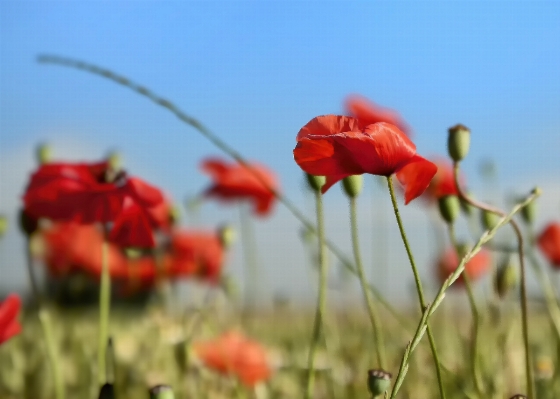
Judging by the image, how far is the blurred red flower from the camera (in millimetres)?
1000

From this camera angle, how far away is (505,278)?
3.46ft

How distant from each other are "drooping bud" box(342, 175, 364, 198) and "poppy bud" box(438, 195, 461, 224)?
0.11m

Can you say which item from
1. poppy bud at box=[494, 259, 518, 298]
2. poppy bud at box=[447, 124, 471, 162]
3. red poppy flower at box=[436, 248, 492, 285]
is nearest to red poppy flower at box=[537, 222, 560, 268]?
red poppy flower at box=[436, 248, 492, 285]

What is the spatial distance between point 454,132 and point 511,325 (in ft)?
1.53

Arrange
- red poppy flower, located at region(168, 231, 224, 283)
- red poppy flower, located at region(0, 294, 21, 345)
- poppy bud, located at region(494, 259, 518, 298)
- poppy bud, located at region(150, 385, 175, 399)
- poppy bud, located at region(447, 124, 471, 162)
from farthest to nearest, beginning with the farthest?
red poppy flower, located at region(168, 231, 224, 283) → poppy bud, located at region(494, 259, 518, 298) → red poppy flower, located at region(0, 294, 21, 345) → poppy bud, located at region(447, 124, 471, 162) → poppy bud, located at region(150, 385, 175, 399)

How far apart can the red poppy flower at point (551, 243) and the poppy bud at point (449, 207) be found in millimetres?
785

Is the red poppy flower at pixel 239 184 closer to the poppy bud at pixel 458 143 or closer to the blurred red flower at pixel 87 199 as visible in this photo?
the blurred red flower at pixel 87 199

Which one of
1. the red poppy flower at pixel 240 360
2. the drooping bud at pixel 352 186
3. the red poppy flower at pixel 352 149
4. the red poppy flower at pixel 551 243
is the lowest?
the red poppy flower at pixel 240 360

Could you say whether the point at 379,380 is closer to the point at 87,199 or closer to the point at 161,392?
the point at 161,392

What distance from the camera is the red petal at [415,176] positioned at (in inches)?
26.5

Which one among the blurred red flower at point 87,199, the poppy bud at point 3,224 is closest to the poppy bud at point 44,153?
Answer: the poppy bud at point 3,224

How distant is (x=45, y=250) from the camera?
188 cm

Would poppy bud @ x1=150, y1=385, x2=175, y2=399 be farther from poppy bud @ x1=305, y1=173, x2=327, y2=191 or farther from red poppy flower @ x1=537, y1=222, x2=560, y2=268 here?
red poppy flower @ x1=537, y1=222, x2=560, y2=268

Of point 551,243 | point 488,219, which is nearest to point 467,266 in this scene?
point 551,243
